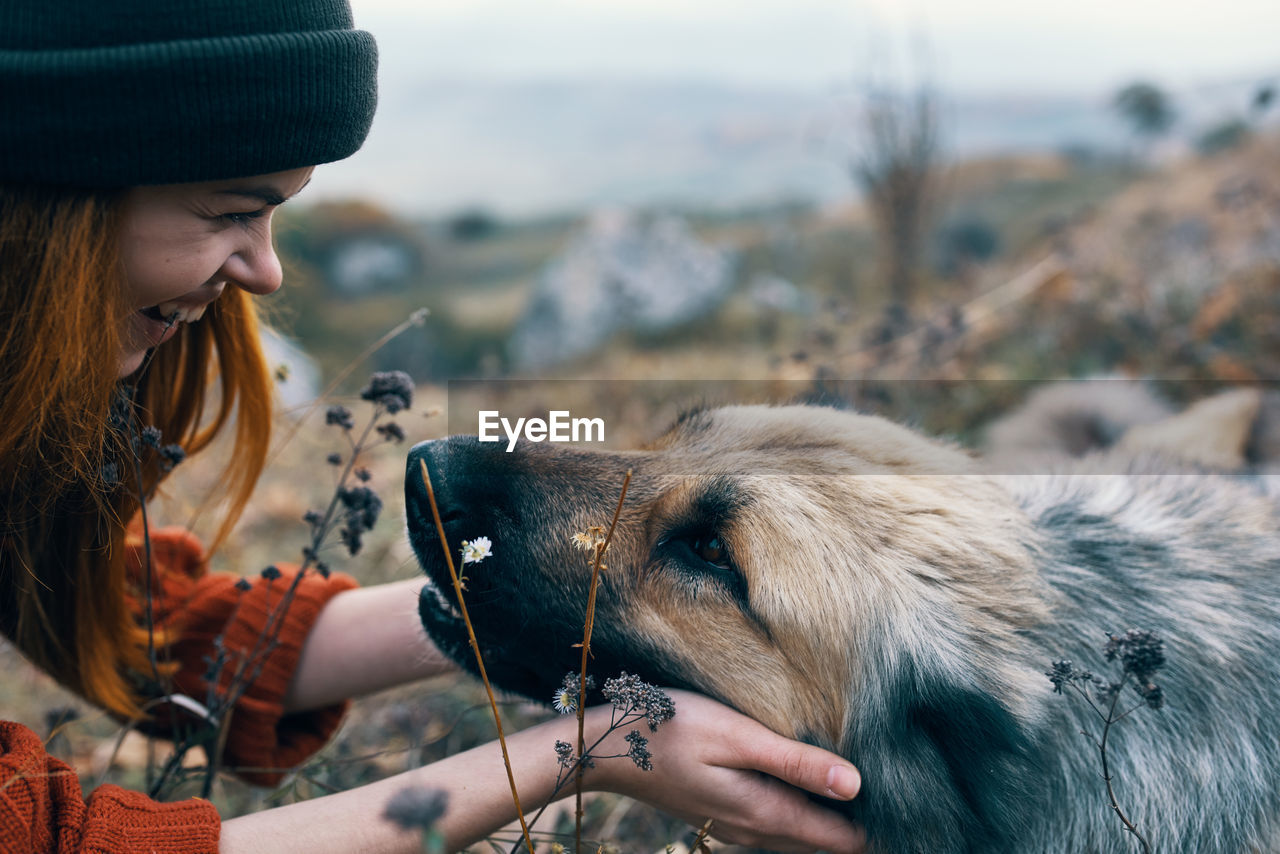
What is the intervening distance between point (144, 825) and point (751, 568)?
142 centimetres

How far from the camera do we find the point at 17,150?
172cm

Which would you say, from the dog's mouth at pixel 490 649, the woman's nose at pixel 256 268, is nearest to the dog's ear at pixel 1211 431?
the dog's mouth at pixel 490 649

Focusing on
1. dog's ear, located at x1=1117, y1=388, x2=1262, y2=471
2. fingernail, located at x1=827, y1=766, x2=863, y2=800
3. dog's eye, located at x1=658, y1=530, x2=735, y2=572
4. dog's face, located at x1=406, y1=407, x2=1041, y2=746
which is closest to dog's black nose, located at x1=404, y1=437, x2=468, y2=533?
dog's face, located at x1=406, y1=407, x2=1041, y2=746

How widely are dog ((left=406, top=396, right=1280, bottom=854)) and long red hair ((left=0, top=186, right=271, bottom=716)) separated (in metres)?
0.74

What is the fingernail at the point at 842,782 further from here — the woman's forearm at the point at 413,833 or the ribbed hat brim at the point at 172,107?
the ribbed hat brim at the point at 172,107

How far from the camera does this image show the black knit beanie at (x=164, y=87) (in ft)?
5.47

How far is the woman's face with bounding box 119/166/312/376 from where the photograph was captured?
1963mm

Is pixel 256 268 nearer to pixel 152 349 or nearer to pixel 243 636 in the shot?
pixel 152 349

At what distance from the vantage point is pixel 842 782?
2.05 meters

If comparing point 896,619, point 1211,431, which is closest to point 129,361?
point 896,619

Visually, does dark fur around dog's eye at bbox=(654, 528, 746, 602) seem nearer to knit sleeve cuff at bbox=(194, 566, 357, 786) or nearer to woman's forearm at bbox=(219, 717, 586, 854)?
woman's forearm at bbox=(219, 717, 586, 854)

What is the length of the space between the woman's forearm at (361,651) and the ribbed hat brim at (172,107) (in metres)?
1.54

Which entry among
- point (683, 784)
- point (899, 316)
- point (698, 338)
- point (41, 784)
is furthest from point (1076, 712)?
point (698, 338)

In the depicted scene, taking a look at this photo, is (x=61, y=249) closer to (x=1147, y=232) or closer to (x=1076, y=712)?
(x=1076, y=712)
